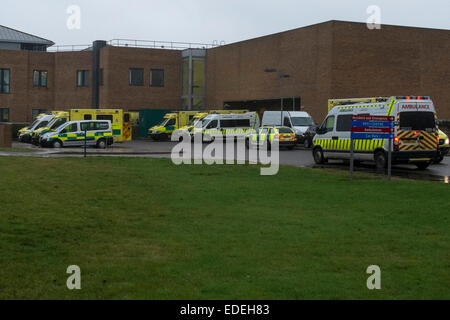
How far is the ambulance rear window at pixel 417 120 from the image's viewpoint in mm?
22094

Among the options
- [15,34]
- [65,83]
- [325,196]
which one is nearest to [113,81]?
[65,83]

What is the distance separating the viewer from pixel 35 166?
2062 cm

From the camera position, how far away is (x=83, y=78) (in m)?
67.4

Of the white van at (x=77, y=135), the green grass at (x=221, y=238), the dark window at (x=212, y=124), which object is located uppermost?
the dark window at (x=212, y=124)

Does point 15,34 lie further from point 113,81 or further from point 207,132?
point 207,132

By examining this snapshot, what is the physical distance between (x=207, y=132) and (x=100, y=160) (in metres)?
22.0

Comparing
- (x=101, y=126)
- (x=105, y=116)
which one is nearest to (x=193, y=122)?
(x=105, y=116)

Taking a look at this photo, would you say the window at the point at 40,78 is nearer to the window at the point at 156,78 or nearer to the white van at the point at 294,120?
the window at the point at 156,78

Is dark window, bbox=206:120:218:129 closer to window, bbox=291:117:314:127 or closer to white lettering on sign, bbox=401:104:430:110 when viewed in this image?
window, bbox=291:117:314:127

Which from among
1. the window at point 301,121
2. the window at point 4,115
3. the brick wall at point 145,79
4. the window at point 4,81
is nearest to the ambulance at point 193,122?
the window at point 301,121

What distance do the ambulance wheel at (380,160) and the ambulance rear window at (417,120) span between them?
1.13 m

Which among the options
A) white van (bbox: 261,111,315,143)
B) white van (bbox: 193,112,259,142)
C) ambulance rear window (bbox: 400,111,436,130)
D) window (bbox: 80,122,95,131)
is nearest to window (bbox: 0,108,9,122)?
white van (bbox: 193,112,259,142)

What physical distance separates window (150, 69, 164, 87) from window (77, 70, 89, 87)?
21.3 ft

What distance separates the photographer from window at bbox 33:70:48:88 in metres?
66.9
